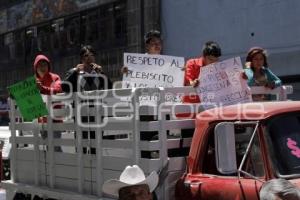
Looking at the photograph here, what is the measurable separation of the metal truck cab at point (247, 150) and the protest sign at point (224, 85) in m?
0.54

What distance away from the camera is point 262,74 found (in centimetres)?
595

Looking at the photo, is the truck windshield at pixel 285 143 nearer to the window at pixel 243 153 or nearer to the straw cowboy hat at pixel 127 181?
the window at pixel 243 153

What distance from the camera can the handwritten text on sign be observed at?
19.8 ft

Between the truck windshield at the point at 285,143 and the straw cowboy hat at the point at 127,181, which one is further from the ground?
the truck windshield at the point at 285,143

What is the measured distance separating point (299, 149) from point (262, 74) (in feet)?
6.10

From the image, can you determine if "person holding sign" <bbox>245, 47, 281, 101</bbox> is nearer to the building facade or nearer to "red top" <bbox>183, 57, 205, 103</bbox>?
"red top" <bbox>183, 57, 205, 103</bbox>

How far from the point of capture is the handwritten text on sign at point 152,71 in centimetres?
602

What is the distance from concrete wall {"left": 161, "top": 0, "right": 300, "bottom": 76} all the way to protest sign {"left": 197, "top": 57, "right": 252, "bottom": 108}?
1064cm

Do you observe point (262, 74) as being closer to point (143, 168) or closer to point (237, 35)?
point (143, 168)

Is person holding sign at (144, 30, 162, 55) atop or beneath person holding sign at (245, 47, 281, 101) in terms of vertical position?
atop

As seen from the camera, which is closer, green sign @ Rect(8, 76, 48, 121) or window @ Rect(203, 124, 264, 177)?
window @ Rect(203, 124, 264, 177)

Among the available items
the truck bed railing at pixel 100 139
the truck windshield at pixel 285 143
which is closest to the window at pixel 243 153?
the truck windshield at pixel 285 143

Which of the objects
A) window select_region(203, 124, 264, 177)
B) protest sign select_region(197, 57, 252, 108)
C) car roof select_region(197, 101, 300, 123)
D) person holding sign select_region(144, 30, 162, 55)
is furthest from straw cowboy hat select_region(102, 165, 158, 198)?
person holding sign select_region(144, 30, 162, 55)

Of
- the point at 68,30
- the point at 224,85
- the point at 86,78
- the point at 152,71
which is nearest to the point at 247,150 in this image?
the point at 224,85
